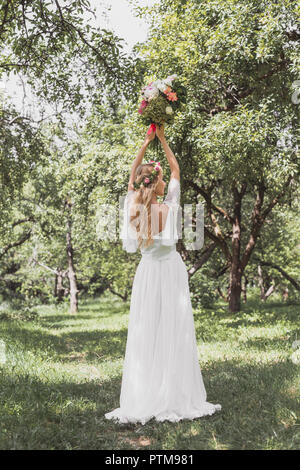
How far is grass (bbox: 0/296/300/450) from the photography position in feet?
14.3

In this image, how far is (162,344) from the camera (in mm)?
5172

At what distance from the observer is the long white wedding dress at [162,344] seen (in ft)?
16.5

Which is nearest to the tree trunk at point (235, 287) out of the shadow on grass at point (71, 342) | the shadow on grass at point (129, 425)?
the shadow on grass at point (71, 342)

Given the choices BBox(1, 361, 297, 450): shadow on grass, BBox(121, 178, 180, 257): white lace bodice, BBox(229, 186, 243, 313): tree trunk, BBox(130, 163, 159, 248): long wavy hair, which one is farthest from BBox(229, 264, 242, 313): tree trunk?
BBox(130, 163, 159, 248): long wavy hair

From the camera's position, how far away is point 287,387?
5.72 metres

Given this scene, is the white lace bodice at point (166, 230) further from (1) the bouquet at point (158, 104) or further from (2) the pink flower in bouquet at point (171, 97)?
(2) the pink flower in bouquet at point (171, 97)

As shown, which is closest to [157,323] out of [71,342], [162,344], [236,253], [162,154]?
[162,344]

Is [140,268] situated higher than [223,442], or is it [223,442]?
[140,268]

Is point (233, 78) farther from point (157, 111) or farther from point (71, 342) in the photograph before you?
point (71, 342)

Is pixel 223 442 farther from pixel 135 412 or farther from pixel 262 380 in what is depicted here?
pixel 262 380

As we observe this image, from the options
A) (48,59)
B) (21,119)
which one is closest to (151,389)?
(48,59)

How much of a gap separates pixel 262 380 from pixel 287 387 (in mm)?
587

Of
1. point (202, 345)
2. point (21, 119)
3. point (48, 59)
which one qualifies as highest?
point (48, 59)

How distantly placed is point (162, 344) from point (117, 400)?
55.0 inches
